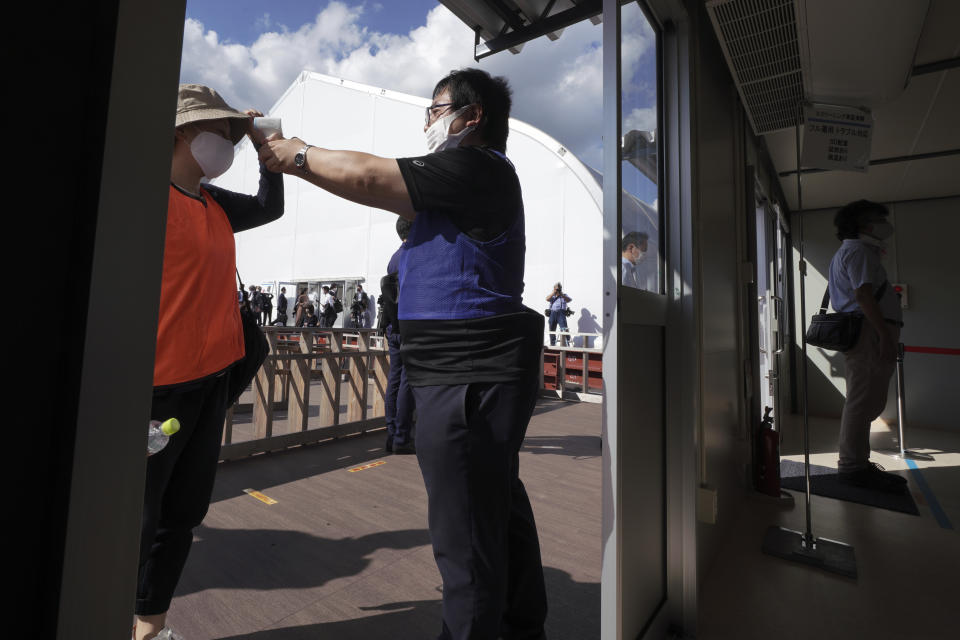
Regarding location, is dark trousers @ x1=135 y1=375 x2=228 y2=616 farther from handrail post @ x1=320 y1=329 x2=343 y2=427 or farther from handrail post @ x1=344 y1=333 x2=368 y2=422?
handrail post @ x1=344 y1=333 x2=368 y2=422

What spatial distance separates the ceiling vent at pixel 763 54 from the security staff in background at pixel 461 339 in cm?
178

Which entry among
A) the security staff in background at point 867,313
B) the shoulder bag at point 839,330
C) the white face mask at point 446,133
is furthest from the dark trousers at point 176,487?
the security staff in background at point 867,313

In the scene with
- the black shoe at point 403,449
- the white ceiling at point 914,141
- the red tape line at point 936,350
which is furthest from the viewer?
the red tape line at point 936,350

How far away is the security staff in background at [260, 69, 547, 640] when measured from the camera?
104 centimetres

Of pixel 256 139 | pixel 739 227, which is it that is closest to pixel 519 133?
pixel 739 227

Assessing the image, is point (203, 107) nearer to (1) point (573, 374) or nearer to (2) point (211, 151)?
(2) point (211, 151)

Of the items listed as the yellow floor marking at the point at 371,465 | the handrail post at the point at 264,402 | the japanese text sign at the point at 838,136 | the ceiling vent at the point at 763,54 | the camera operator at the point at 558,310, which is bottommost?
the yellow floor marking at the point at 371,465

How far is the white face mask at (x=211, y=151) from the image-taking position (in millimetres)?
1225

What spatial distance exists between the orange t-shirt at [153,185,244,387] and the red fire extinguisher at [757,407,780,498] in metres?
3.12

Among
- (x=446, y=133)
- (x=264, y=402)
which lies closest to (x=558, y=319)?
(x=264, y=402)

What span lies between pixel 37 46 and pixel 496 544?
1.09 m

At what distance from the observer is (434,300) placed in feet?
3.58

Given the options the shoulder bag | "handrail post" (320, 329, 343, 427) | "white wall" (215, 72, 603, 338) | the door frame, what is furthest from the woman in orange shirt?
"white wall" (215, 72, 603, 338)

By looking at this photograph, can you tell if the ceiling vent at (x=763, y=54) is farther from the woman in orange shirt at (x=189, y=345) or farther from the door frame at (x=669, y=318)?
the woman in orange shirt at (x=189, y=345)
